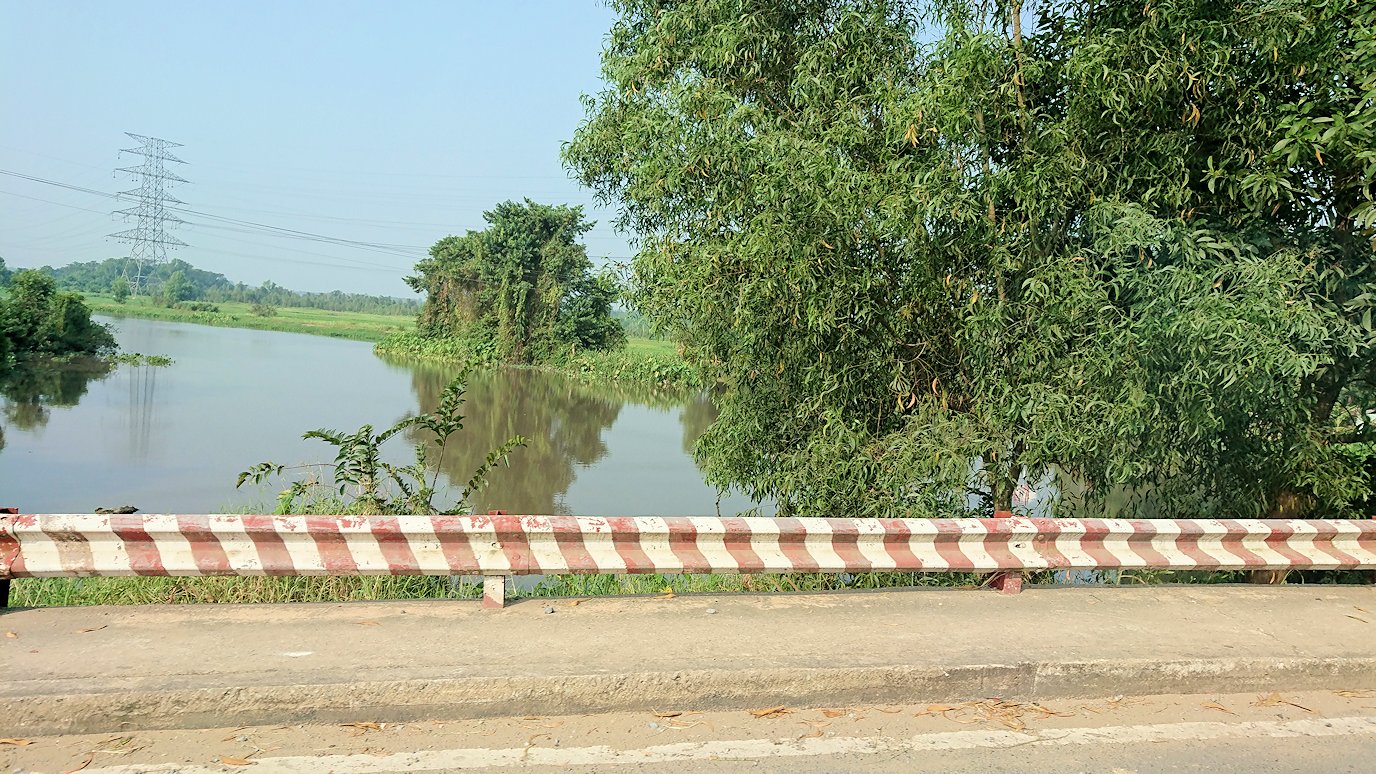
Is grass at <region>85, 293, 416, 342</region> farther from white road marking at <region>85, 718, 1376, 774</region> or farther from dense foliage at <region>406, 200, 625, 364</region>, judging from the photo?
white road marking at <region>85, 718, 1376, 774</region>

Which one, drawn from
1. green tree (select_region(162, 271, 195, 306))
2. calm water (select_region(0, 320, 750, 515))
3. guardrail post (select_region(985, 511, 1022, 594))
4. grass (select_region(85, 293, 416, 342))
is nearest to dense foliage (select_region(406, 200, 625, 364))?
calm water (select_region(0, 320, 750, 515))

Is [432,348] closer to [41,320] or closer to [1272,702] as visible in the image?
[41,320]

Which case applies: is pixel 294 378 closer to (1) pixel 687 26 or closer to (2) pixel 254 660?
(1) pixel 687 26

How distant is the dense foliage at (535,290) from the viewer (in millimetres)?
60531

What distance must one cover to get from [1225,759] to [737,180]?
6.82 m

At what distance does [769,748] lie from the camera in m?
4.17

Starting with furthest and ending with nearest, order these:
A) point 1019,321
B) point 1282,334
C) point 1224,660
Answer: point 1019,321 < point 1282,334 < point 1224,660

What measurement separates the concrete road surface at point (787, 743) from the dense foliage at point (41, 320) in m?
43.4

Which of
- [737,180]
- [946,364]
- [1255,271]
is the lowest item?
[946,364]

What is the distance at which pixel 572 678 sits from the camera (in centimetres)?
448

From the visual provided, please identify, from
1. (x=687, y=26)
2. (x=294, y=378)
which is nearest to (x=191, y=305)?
(x=294, y=378)

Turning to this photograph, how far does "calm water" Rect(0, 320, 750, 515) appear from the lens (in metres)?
17.6

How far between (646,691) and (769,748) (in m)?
0.66

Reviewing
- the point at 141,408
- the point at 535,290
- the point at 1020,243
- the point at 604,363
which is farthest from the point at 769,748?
the point at 535,290
